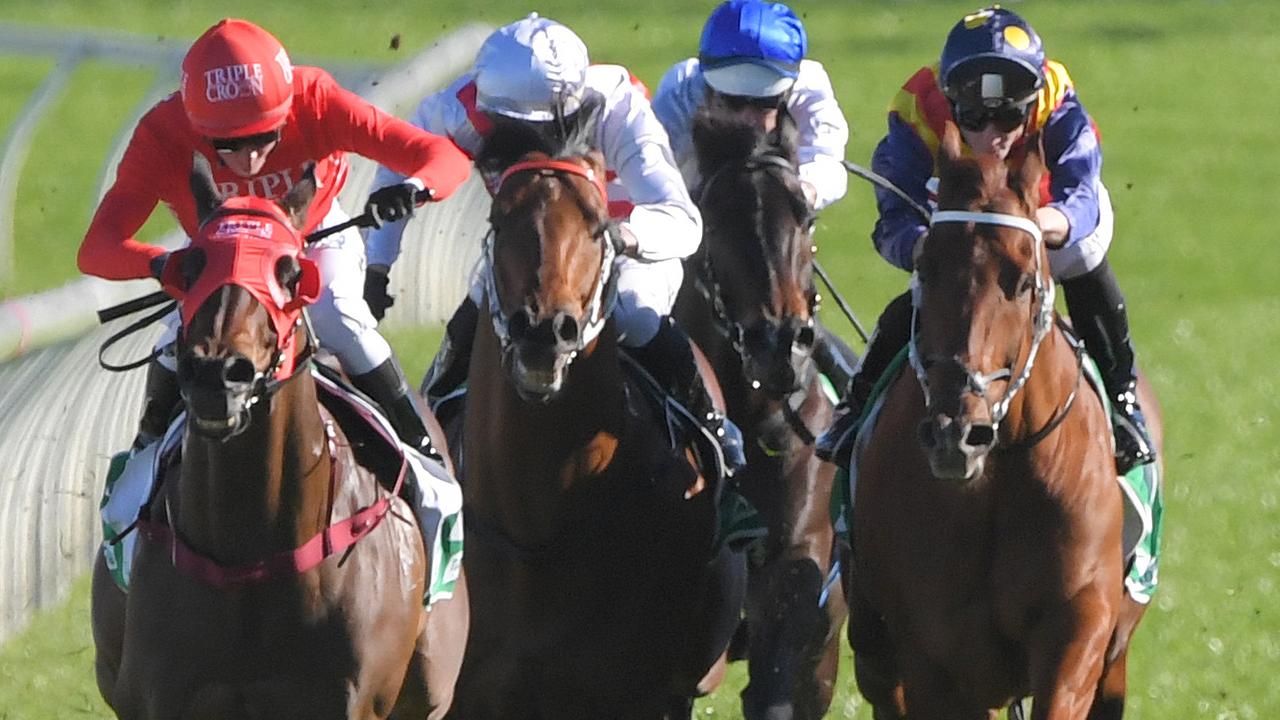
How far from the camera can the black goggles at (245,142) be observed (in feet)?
18.6

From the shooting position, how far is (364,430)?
5934 mm

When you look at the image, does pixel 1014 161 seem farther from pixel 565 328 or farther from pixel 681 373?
pixel 681 373

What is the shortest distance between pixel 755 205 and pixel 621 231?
94 cm

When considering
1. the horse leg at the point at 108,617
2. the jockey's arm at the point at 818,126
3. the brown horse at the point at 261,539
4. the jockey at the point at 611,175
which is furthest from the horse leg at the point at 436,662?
the jockey's arm at the point at 818,126

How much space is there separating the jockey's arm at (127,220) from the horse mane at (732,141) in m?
1.87

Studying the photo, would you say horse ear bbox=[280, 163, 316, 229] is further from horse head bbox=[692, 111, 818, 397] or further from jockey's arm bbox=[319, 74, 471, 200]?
horse head bbox=[692, 111, 818, 397]

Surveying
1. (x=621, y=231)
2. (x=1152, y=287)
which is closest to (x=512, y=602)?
(x=621, y=231)

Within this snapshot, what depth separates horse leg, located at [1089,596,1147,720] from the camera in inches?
259

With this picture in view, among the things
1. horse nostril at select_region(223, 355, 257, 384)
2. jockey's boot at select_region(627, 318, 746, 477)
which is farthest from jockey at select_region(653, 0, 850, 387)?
horse nostril at select_region(223, 355, 257, 384)

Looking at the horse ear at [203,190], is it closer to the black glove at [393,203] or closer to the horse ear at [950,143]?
the black glove at [393,203]

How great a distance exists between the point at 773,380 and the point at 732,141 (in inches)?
28.8

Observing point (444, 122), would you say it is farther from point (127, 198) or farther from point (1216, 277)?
point (1216, 277)

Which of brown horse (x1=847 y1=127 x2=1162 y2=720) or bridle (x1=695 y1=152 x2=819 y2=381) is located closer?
brown horse (x1=847 y1=127 x2=1162 y2=720)

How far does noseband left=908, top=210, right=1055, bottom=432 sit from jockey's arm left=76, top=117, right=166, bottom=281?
1.73m
